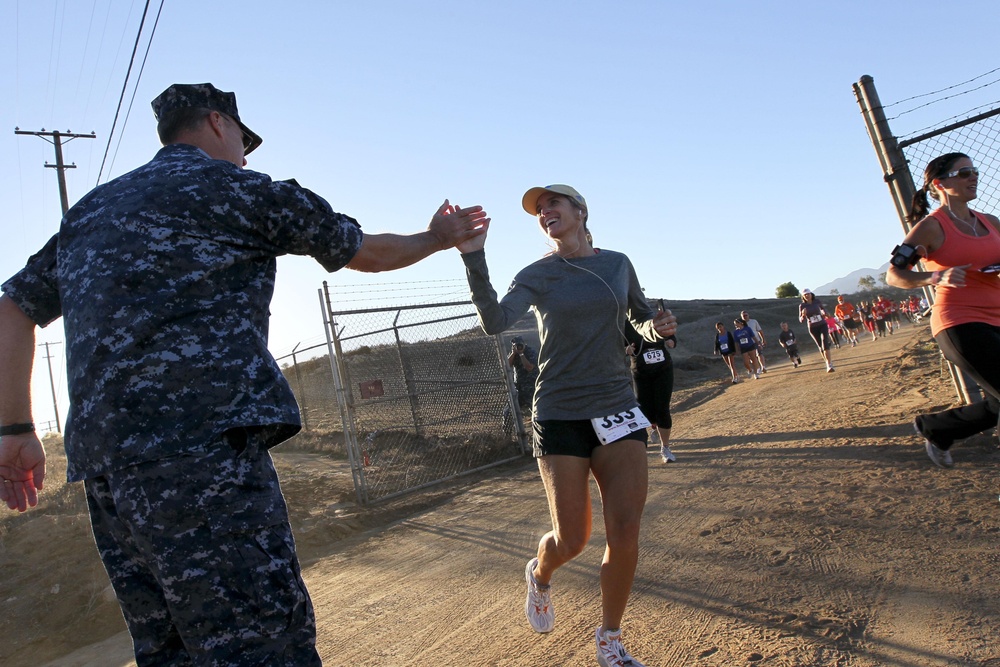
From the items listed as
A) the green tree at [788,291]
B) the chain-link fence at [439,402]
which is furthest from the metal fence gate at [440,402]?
the green tree at [788,291]

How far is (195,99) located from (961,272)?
4.01 metres

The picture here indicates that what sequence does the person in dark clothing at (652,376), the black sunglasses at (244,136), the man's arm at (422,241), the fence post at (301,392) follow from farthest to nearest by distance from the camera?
the fence post at (301,392) < the person in dark clothing at (652,376) < the black sunglasses at (244,136) < the man's arm at (422,241)

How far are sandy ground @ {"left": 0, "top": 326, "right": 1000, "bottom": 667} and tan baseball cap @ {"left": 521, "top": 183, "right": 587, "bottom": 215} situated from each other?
2176 mm

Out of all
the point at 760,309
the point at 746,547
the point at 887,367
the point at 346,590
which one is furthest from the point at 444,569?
the point at 760,309

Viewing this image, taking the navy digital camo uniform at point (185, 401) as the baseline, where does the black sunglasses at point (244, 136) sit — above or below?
above

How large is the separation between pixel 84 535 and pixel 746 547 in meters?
7.27

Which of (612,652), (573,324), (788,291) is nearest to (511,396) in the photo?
(573,324)

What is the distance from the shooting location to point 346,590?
219 inches

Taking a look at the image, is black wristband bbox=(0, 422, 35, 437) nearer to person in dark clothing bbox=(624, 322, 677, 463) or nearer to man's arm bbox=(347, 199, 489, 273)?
man's arm bbox=(347, 199, 489, 273)

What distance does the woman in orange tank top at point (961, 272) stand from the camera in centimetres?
417

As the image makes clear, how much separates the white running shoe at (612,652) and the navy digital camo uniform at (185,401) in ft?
5.57

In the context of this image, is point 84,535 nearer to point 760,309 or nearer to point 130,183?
point 130,183

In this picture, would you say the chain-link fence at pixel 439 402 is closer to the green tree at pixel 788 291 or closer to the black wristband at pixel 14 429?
the black wristband at pixel 14 429

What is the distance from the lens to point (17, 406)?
216 centimetres
